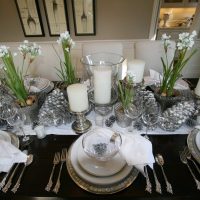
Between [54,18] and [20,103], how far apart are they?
1.42 m

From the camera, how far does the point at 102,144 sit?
0.69 meters

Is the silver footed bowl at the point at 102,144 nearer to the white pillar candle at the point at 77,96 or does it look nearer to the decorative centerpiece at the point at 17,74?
the white pillar candle at the point at 77,96

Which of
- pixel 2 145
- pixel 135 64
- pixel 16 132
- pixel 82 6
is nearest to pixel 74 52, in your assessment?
pixel 82 6

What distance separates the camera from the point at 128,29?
2.04 m

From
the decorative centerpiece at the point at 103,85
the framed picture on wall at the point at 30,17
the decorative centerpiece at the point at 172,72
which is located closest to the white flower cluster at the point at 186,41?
the decorative centerpiece at the point at 172,72

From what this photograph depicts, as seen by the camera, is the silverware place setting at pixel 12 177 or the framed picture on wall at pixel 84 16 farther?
the framed picture on wall at pixel 84 16

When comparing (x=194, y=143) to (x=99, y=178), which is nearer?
(x=99, y=178)

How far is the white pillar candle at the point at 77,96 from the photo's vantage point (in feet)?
2.29

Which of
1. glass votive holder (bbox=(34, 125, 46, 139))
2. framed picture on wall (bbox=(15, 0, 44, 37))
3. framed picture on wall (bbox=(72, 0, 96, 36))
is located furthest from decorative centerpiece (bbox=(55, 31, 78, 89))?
framed picture on wall (bbox=(15, 0, 44, 37))

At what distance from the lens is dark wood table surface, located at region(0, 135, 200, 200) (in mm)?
571

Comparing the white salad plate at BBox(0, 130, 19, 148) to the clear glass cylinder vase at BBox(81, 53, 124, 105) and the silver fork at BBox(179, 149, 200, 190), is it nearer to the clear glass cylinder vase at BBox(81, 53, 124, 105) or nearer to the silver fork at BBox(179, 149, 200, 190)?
the clear glass cylinder vase at BBox(81, 53, 124, 105)

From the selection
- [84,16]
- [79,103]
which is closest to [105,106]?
[79,103]

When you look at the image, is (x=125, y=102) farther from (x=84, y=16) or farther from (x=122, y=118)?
(x=84, y=16)

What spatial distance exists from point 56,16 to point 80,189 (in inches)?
72.3
